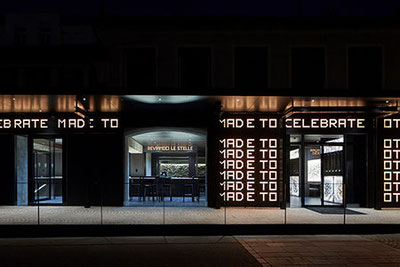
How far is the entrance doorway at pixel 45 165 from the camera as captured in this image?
47.9 feet

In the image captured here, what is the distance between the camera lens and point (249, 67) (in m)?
15.0

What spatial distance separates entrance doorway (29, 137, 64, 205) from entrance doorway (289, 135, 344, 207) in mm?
9177

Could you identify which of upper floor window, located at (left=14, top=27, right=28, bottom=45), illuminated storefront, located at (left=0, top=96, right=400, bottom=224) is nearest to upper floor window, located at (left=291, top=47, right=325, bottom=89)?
illuminated storefront, located at (left=0, top=96, right=400, bottom=224)

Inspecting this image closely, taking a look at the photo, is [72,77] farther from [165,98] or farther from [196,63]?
[165,98]

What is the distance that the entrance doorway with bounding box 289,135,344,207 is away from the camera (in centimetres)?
1387

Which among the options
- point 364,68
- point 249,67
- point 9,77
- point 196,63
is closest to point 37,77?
point 9,77

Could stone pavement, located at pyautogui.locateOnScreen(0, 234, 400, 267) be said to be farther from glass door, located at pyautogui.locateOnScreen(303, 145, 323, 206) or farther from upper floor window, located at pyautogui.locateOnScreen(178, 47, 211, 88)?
upper floor window, located at pyautogui.locateOnScreen(178, 47, 211, 88)

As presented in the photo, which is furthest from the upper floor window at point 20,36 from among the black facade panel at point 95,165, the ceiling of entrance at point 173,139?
the ceiling of entrance at point 173,139

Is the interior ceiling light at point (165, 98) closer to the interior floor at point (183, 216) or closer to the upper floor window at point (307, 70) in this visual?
the interior floor at point (183, 216)

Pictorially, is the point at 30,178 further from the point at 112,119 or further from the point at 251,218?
the point at 251,218

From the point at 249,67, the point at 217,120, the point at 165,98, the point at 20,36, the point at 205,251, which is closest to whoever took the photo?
the point at 205,251

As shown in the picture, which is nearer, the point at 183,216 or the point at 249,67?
the point at 183,216

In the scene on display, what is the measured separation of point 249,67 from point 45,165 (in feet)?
29.4

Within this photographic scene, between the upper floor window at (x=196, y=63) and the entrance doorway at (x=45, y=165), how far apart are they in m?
5.54
